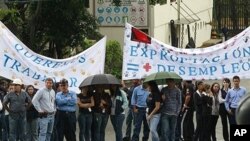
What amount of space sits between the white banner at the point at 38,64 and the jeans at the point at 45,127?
0.64 m

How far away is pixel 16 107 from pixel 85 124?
1.33m

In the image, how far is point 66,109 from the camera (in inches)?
487

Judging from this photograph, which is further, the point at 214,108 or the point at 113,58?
the point at 113,58

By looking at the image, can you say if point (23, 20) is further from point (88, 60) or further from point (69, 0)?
point (88, 60)

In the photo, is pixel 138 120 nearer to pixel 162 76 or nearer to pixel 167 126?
pixel 167 126

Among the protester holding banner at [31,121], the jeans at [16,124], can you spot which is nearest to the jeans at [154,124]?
the protester holding banner at [31,121]

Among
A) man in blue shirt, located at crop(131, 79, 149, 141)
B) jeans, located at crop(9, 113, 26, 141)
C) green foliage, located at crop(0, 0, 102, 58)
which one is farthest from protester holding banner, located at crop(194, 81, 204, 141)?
green foliage, located at crop(0, 0, 102, 58)

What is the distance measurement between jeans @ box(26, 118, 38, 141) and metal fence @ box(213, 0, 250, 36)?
144 ft

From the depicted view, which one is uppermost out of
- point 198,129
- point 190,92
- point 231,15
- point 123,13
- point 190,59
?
point 231,15

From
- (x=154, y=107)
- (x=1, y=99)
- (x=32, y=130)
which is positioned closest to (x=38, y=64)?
(x=1, y=99)

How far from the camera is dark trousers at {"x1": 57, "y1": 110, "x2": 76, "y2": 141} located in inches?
490

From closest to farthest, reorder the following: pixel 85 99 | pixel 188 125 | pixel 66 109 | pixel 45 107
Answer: pixel 85 99 → pixel 45 107 → pixel 66 109 → pixel 188 125

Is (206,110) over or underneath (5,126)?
over

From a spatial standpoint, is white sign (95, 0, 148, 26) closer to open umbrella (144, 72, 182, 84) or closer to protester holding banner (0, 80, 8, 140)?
protester holding banner (0, 80, 8, 140)
